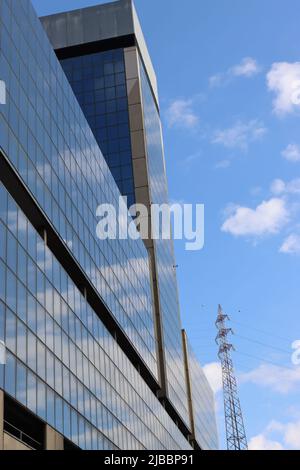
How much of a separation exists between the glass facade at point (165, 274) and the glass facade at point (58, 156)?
54.6 feet

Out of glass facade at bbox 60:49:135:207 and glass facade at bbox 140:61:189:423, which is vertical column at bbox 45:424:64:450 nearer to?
glass facade at bbox 140:61:189:423

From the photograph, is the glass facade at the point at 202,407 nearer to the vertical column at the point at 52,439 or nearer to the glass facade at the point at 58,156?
the glass facade at the point at 58,156

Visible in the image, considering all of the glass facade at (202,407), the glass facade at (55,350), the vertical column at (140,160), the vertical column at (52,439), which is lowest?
the vertical column at (52,439)

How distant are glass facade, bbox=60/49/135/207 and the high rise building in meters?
0.43

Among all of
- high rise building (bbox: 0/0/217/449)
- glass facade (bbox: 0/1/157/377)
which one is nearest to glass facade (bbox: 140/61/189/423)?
high rise building (bbox: 0/0/217/449)

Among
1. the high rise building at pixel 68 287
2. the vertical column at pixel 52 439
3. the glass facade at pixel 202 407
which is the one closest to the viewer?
the high rise building at pixel 68 287

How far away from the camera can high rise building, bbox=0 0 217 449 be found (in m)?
37.1

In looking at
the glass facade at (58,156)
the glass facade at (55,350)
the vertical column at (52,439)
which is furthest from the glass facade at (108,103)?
the vertical column at (52,439)

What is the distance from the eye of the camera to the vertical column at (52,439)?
38.3 m

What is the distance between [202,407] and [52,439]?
75.1 meters
